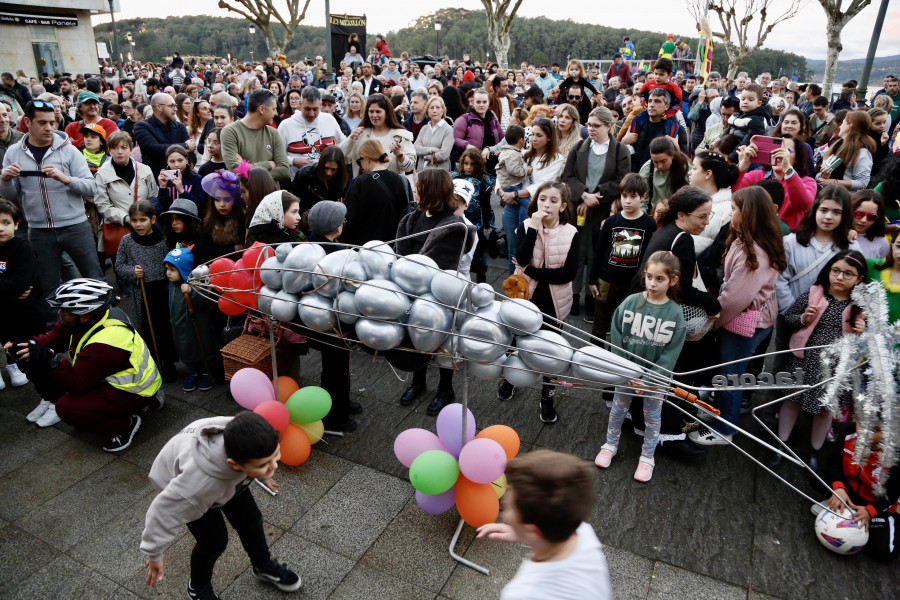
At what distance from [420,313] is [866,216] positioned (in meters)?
3.46

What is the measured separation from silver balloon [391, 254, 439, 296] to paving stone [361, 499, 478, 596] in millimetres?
1473

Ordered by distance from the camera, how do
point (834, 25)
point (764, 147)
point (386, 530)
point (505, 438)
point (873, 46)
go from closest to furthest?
point (505, 438) → point (386, 530) → point (764, 147) → point (873, 46) → point (834, 25)

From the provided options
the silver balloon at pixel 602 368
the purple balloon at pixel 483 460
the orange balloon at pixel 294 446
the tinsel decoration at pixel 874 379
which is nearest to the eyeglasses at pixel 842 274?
the tinsel decoration at pixel 874 379

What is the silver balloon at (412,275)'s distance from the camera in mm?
2803

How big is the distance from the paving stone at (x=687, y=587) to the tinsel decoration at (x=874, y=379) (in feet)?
2.93

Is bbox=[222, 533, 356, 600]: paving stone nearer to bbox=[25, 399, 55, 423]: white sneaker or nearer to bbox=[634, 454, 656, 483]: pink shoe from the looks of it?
bbox=[634, 454, 656, 483]: pink shoe

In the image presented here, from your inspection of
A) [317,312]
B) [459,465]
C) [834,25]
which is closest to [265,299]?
[317,312]

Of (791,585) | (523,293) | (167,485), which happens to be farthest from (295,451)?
(791,585)

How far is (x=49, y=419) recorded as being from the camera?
4.37 m

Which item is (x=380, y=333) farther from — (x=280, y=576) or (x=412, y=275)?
(x=280, y=576)

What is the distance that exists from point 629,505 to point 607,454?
407mm

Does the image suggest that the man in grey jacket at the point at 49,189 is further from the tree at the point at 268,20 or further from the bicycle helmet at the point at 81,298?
the tree at the point at 268,20

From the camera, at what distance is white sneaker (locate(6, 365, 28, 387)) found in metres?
4.90

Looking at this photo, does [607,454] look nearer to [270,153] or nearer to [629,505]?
[629,505]
